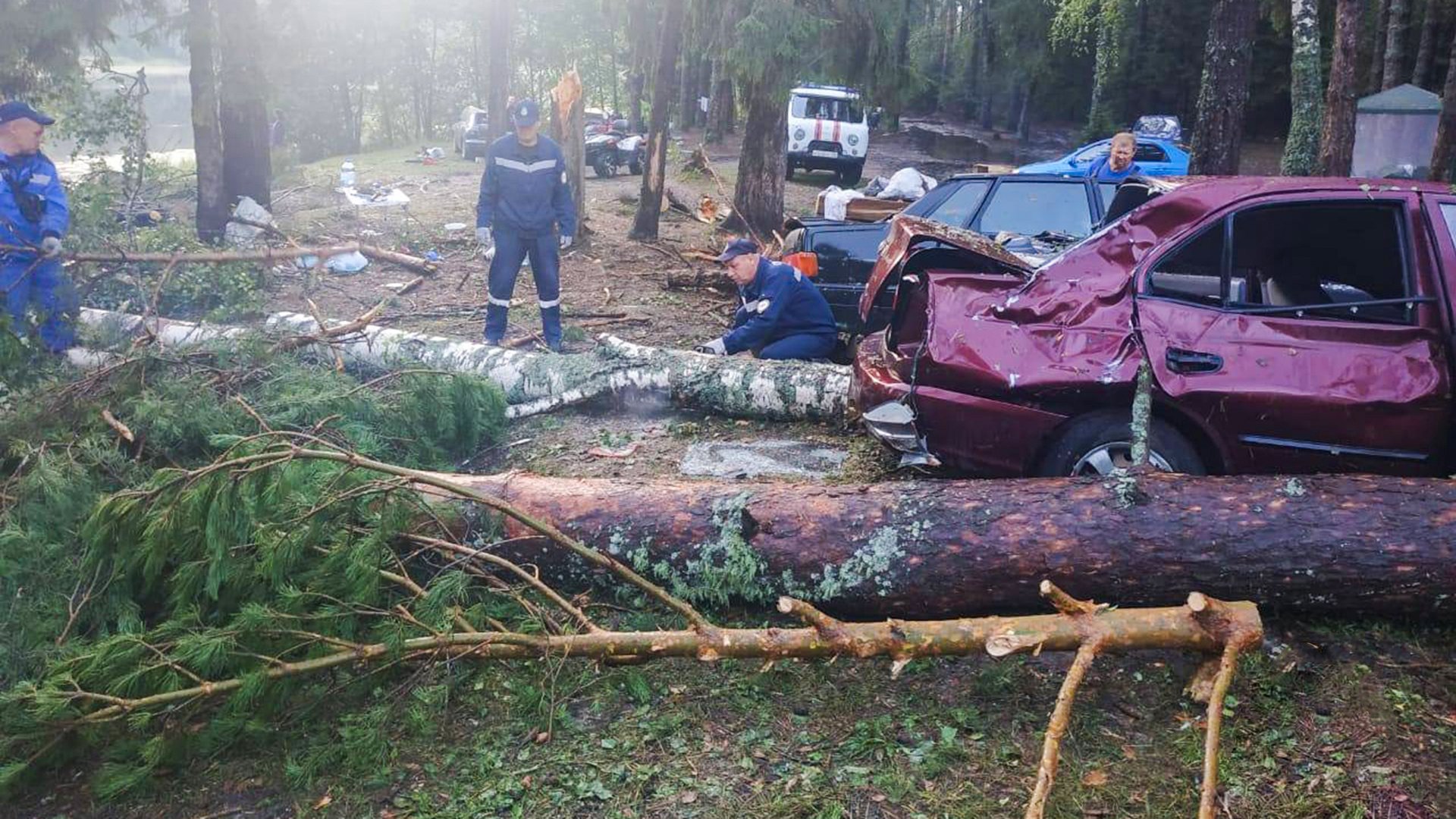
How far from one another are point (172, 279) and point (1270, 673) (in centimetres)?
929

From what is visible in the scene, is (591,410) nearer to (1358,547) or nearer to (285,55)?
(1358,547)

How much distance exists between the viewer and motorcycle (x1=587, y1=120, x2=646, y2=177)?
25.0 meters

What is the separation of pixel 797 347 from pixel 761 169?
737 centimetres

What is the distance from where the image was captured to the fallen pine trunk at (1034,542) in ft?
11.9

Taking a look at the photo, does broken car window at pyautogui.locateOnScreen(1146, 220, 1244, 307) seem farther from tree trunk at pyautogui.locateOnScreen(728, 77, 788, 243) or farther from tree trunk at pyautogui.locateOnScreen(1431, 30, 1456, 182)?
tree trunk at pyautogui.locateOnScreen(1431, 30, 1456, 182)

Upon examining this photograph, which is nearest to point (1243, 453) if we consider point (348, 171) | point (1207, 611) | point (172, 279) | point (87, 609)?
point (1207, 611)

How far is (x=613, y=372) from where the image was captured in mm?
6922

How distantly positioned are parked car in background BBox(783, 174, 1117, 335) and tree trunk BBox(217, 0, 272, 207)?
8.20 m

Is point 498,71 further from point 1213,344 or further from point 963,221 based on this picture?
point 1213,344

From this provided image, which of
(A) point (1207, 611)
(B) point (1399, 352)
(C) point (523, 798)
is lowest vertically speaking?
(C) point (523, 798)

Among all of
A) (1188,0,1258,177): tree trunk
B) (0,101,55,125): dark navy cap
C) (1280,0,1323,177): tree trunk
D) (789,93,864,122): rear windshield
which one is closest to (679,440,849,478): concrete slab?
(0,101,55,125): dark navy cap

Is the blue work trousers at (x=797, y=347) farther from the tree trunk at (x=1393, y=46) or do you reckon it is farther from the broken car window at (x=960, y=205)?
the tree trunk at (x=1393, y=46)

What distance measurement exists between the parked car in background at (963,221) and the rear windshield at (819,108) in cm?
1486

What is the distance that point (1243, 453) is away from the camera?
14.0 ft
